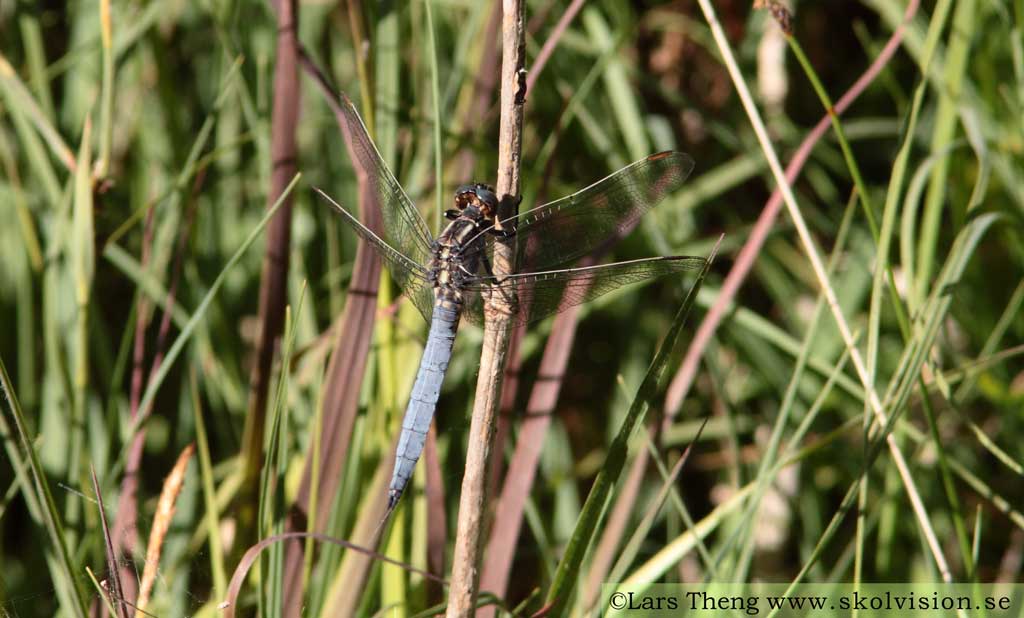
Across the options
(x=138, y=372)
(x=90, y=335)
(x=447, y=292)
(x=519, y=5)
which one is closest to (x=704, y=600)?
(x=447, y=292)

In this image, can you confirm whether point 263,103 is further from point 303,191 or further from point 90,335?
point 90,335

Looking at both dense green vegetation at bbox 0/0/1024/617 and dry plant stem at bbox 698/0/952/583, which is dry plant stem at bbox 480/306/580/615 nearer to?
dense green vegetation at bbox 0/0/1024/617

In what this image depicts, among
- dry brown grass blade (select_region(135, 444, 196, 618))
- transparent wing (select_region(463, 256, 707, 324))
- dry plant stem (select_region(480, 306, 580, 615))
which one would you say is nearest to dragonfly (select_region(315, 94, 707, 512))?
transparent wing (select_region(463, 256, 707, 324))

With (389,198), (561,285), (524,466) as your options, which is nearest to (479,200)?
(561,285)

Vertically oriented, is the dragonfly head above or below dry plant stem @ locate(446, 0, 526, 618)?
above

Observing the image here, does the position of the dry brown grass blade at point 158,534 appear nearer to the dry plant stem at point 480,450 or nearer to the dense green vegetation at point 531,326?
the dense green vegetation at point 531,326

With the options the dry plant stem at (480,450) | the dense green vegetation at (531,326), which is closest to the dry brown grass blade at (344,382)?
the dense green vegetation at (531,326)

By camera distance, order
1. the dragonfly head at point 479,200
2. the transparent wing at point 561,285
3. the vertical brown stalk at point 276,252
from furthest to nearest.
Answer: the vertical brown stalk at point 276,252
the transparent wing at point 561,285
the dragonfly head at point 479,200
